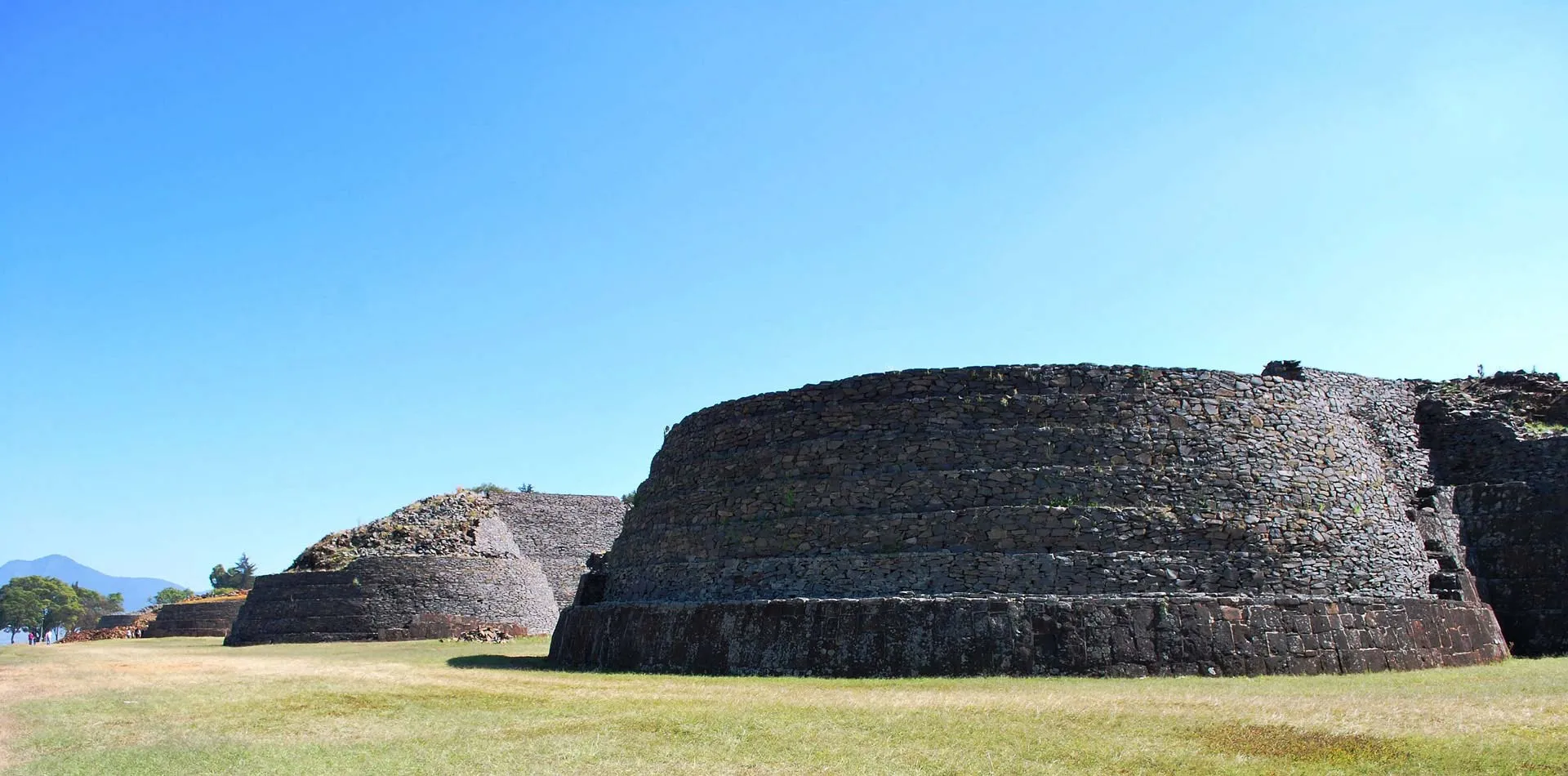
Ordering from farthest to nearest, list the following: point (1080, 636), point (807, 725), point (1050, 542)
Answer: point (1050, 542) → point (1080, 636) → point (807, 725)

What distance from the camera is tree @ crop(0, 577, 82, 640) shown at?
114m

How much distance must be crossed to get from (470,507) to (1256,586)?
36885mm

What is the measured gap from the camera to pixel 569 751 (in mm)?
9492

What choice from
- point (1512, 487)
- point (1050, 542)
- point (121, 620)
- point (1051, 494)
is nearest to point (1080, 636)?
point (1050, 542)

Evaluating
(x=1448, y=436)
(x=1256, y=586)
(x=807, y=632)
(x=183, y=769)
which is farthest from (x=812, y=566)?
(x=1448, y=436)

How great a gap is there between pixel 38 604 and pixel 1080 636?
13089 cm

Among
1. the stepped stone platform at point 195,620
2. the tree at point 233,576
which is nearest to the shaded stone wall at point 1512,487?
the stepped stone platform at point 195,620

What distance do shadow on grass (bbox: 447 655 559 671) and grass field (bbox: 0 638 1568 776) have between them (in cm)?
458

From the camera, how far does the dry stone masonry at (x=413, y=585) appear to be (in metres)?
38.2

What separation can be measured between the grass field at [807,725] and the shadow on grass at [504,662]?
4583mm

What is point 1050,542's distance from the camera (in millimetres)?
17250

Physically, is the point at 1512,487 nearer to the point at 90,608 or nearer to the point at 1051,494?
the point at 1051,494

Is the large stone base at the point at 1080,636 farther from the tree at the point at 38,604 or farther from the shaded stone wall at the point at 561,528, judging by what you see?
the tree at the point at 38,604

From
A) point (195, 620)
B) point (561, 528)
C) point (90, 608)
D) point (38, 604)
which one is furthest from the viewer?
point (90, 608)
